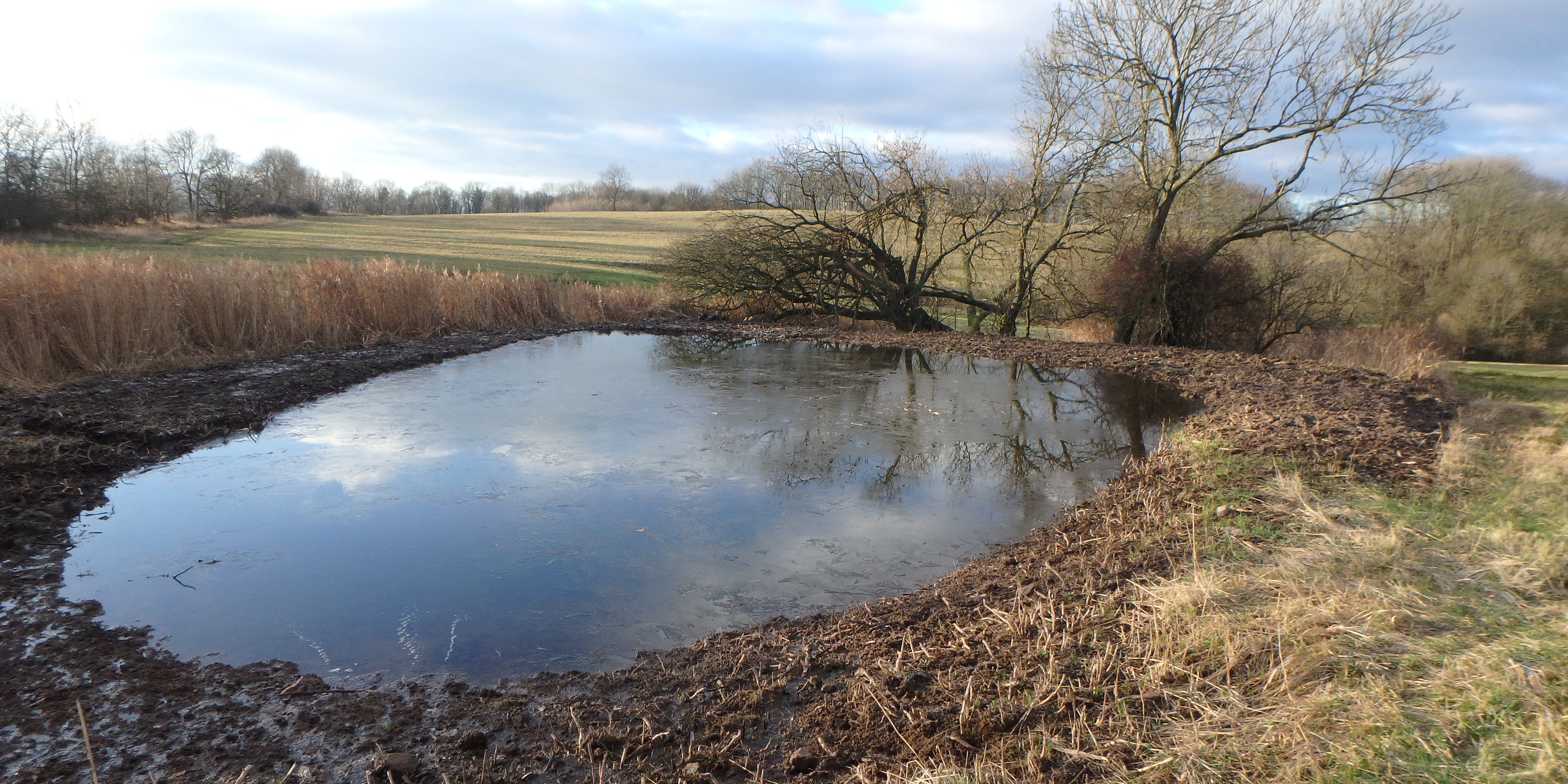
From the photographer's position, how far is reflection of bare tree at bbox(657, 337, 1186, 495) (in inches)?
263

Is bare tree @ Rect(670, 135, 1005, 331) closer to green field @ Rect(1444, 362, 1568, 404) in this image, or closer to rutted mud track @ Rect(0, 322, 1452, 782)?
green field @ Rect(1444, 362, 1568, 404)

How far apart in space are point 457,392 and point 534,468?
3374 millimetres

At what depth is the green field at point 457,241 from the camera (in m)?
27.7

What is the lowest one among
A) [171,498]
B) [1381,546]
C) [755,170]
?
[171,498]

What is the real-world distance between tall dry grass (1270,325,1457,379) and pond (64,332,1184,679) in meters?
4.72

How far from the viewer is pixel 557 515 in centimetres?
529

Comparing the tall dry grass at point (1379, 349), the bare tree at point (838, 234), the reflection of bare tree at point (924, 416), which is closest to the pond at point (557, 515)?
the reflection of bare tree at point (924, 416)

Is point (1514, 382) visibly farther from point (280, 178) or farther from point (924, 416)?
point (280, 178)

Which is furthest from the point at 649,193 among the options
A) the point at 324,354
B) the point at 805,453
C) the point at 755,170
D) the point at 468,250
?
the point at 805,453

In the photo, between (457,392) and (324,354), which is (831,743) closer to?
(457,392)

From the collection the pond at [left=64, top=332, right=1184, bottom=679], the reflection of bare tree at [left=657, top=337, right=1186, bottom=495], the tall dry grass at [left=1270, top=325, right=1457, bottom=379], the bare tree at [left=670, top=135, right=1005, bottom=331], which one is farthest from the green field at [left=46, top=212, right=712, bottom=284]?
the tall dry grass at [left=1270, top=325, right=1457, bottom=379]

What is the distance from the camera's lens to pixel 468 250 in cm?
3466

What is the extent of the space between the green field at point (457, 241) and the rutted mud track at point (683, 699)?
11166 millimetres

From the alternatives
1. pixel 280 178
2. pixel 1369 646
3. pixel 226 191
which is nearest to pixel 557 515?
pixel 1369 646
